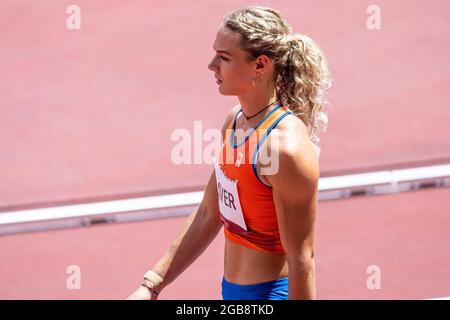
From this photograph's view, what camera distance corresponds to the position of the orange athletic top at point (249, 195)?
2.85 meters

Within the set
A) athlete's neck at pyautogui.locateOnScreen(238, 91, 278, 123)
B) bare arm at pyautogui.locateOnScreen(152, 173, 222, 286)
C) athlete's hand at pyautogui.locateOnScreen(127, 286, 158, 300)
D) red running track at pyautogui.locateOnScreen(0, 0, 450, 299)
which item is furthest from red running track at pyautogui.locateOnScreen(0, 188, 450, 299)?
athlete's neck at pyautogui.locateOnScreen(238, 91, 278, 123)

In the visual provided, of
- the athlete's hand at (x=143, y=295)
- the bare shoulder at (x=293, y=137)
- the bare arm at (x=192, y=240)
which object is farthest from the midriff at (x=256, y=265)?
the bare shoulder at (x=293, y=137)

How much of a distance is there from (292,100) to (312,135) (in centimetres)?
19

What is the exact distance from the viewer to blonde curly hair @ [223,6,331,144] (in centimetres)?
287

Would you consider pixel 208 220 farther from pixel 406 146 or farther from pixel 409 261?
pixel 406 146

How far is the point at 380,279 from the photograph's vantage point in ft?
16.8

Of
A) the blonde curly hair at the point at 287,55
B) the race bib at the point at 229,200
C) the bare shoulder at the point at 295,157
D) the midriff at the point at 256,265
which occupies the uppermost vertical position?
the blonde curly hair at the point at 287,55

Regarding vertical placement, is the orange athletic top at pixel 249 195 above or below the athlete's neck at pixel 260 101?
below

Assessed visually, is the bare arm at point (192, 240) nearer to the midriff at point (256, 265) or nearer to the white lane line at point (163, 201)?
the midriff at point (256, 265)

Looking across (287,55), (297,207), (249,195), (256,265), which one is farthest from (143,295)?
(287,55)

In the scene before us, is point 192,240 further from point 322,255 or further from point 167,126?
point 167,126

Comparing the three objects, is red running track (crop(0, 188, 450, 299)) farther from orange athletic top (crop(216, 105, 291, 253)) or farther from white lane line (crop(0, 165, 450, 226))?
orange athletic top (crop(216, 105, 291, 253))

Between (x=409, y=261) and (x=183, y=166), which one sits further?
(x=183, y=166)
